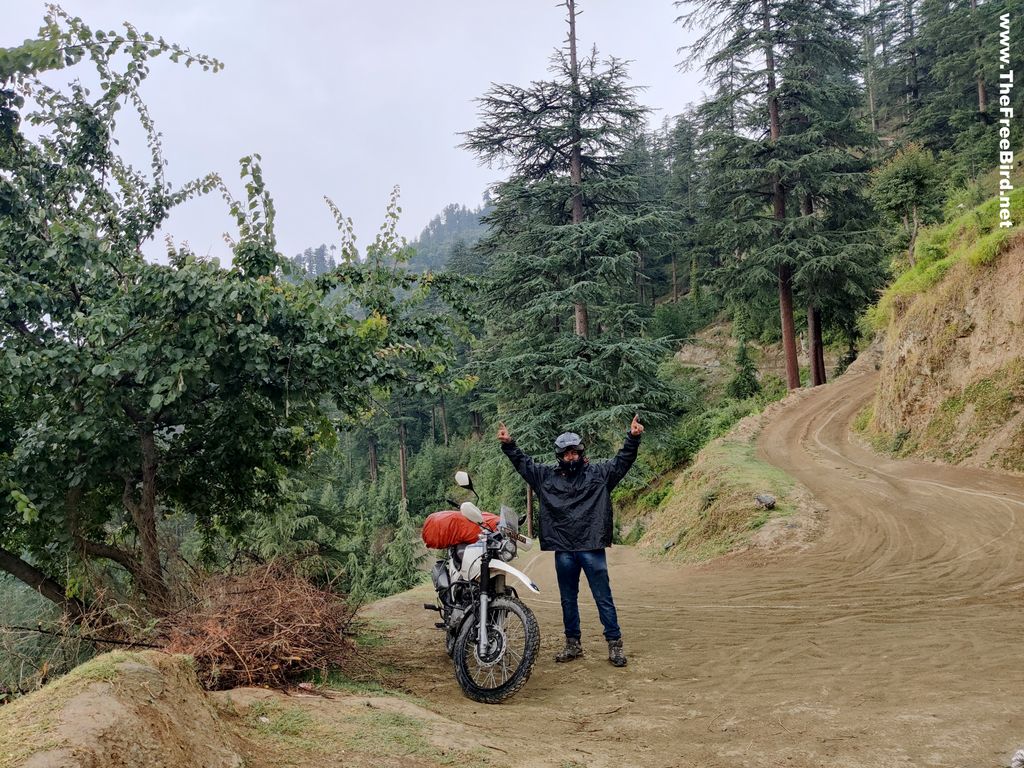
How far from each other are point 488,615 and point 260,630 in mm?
1676

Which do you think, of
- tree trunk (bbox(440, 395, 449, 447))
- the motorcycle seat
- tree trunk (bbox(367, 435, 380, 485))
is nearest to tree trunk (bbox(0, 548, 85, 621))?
the motorcycle seat

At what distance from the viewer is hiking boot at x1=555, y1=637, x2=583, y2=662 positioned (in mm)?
5828

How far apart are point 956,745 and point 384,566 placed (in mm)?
19926

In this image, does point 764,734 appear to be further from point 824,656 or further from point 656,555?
point 656,555

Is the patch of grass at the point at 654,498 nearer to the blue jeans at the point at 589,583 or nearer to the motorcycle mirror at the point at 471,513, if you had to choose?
the blue jeans at the point at 589,583

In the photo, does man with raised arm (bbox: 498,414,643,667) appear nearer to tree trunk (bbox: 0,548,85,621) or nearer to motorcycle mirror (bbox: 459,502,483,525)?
motorcycle mirror (bbox: 459,502,483,525)

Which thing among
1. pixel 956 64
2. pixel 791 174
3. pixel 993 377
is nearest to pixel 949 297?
pixel 993 377

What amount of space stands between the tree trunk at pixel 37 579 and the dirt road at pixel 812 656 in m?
3.36

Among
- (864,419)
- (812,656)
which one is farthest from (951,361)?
(812,656)

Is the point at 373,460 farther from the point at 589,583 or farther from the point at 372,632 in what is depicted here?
the point at 589,583

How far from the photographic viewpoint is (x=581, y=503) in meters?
5.64

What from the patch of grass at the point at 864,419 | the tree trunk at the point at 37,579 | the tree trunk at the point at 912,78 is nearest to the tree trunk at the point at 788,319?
the patch of grass at the point at 864,419

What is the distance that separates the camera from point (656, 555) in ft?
43.0

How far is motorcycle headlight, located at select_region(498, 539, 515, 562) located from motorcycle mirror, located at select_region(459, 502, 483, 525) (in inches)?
11.1
